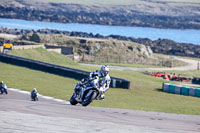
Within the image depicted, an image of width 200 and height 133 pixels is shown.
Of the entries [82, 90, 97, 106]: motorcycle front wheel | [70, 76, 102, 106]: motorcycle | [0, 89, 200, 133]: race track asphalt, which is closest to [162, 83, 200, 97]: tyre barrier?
[70, 76, 102, 106]: motorcycle

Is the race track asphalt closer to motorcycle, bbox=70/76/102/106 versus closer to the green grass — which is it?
motorcycle, bbox=70/76/102/106

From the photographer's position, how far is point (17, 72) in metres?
35.1

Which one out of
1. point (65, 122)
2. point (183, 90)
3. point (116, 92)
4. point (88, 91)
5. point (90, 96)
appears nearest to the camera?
point (65, 122)

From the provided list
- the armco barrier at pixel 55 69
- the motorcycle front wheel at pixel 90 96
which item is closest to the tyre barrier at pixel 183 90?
the armco barrier at pixel 55 69

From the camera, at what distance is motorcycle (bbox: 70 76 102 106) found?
15.1 metres

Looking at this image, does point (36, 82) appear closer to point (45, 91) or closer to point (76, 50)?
point (45, 91)

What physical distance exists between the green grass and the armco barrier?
0.78 meters

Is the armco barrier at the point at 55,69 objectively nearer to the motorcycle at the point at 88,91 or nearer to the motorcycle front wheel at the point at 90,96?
the motorcycle at the point at 88,91

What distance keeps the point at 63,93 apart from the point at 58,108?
13.4 m

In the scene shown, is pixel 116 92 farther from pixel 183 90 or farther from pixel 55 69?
pixel 55 69

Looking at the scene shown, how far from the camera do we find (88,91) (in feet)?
50.8

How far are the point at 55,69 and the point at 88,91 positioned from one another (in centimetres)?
2145

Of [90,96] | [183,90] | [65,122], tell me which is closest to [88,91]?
[90,96]

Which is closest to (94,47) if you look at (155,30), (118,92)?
(118,92)
